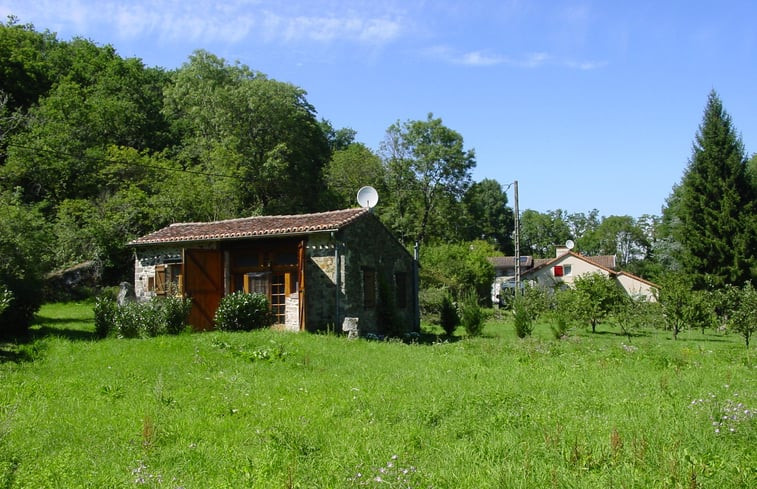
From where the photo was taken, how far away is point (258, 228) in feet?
57.9

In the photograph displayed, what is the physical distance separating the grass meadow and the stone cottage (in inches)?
208

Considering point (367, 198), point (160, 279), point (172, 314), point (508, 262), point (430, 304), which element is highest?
point (367, 198)

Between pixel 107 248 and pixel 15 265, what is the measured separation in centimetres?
1204

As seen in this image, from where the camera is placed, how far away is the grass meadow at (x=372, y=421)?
16.1 ft

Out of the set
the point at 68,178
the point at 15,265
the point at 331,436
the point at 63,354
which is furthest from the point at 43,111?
the point at 331,436

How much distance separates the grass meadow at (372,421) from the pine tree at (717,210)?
2475cm

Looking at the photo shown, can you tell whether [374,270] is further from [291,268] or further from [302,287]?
[302,287]

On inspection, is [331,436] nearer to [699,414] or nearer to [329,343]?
[699,414]

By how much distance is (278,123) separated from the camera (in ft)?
120

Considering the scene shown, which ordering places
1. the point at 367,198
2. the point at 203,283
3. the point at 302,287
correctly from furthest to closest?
the point at 367,198 < the point at 203,283 < the point at 302,287

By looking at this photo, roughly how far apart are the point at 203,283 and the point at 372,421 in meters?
12.1

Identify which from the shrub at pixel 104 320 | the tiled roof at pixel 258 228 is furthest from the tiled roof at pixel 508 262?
the shrub at pixel 104 320

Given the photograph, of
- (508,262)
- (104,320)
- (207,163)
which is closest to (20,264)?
(104,320)

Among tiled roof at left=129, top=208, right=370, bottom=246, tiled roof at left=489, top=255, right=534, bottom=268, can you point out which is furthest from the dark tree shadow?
tiled roof at left=489, top=255, right=534, bottom=268
